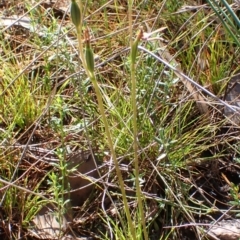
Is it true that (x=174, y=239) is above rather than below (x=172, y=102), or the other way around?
below

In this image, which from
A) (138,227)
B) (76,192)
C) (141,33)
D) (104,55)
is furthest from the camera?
(104,55)

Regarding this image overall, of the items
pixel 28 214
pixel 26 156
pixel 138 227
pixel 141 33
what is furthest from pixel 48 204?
pixel 141 33

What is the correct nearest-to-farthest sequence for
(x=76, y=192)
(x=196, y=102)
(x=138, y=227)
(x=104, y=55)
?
1. (x=138, y=227)
2. (x=76, y=192)
3. (x=196, y=102)
4. (x=104, y=55)

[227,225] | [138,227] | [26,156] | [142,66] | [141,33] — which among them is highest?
[141,33]

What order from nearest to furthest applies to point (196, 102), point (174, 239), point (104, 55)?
point (174, 239) → point (196, 102) → point (104, 55)

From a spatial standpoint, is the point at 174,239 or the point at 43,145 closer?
the point at 174,239

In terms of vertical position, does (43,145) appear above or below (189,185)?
above

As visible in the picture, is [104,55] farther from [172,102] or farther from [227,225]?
[227,225]

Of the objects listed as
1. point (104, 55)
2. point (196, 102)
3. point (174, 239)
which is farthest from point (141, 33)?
point (104, 55)

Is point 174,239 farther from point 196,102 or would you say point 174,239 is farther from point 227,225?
point 196,102
